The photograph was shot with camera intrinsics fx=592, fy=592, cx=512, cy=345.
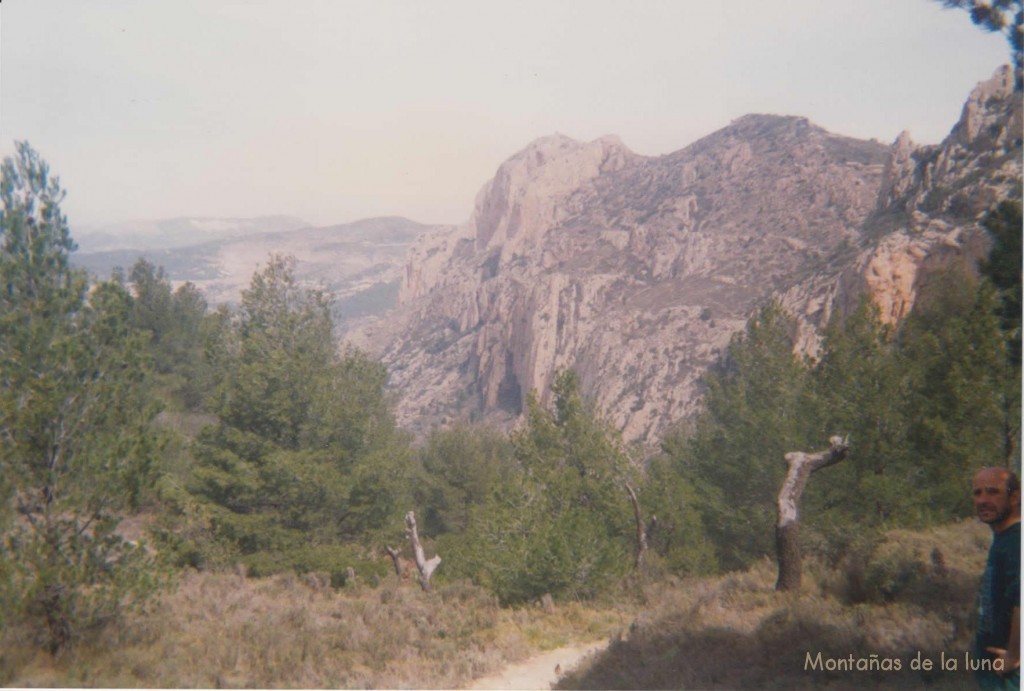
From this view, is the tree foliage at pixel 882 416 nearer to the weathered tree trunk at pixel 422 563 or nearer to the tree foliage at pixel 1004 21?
the tree foliage at pixel 1004 21

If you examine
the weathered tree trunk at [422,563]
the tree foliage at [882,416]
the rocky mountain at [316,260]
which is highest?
the rocky mountain at [316,260]

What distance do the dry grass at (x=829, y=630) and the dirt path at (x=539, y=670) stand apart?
480 mm

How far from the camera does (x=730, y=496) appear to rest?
46.1ft

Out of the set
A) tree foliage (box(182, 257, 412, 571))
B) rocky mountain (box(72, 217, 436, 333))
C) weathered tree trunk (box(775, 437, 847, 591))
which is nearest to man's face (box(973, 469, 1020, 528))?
weathered tree trunk (box(775, 437, 847, 591))

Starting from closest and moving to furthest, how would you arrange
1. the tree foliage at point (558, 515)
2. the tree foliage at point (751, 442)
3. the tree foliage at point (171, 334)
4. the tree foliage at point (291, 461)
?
1. the tree foliage at point (558, 515)
2. the tree foliage at point (751, 442)
3. the tree foliage at point (291, 461)
4. the tree foliage at point (171, 334)

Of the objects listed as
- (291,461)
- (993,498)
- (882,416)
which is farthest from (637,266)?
(993,498)

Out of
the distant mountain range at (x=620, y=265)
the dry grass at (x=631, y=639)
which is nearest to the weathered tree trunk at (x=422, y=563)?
the dry grass at (x=631, y=639)

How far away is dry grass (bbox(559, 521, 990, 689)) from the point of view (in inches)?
227

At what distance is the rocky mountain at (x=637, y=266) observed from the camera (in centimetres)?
4731

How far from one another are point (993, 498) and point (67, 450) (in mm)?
8623

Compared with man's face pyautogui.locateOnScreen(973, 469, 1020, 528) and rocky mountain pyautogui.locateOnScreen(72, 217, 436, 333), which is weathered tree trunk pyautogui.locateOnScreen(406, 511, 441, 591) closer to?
rocky mountain pyautogui.locateOnScreen(72, 217, 436, 333)

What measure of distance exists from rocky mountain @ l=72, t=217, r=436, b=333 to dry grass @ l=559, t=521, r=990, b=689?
9.23m

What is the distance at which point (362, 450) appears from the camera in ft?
49.9

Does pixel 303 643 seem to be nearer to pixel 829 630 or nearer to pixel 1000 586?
pixel 829 630
